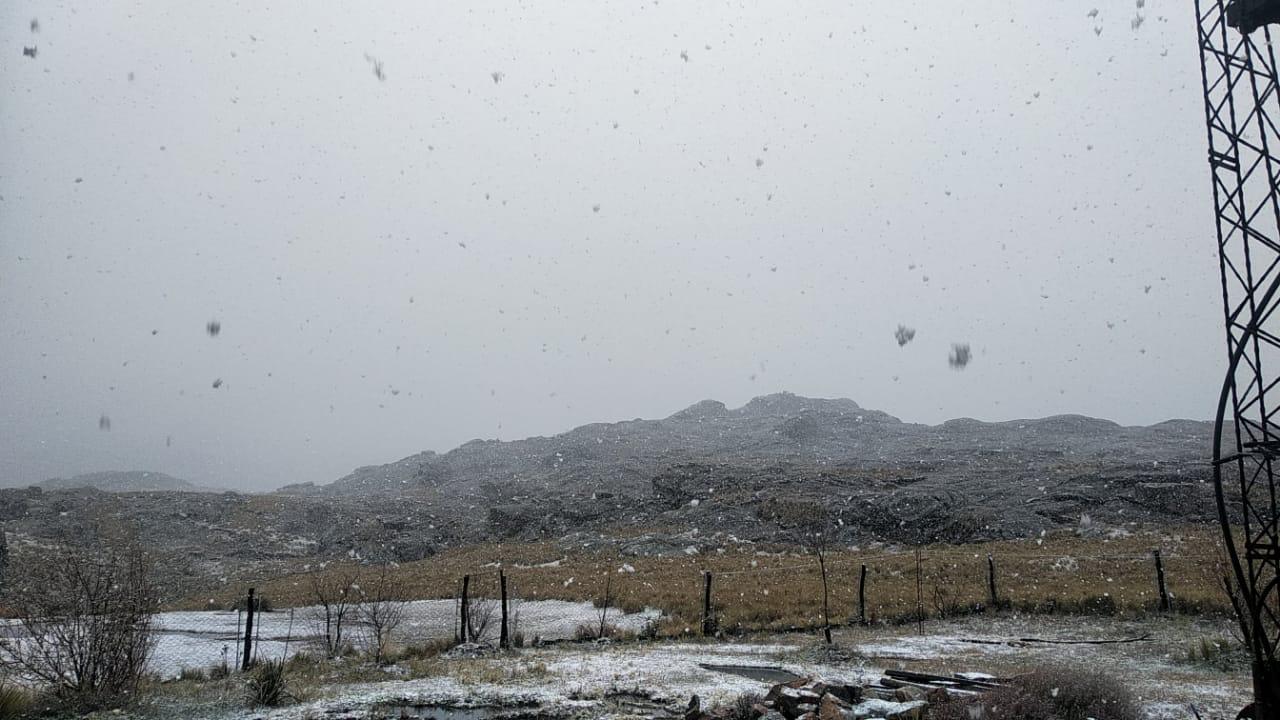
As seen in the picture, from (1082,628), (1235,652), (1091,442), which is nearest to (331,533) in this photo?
(1082,628)

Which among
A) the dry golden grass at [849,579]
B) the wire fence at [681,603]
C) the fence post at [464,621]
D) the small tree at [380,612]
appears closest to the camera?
the small tree at [380,612]

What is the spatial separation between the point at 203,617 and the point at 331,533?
28871 millimetres

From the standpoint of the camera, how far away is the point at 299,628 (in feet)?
71.9

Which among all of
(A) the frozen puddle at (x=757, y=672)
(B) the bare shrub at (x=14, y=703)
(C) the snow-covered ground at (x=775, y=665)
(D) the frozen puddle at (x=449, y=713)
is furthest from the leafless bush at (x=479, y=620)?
(B) the bare shrub at (x=14, y=703)

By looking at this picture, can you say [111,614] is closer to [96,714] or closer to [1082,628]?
[96,714]

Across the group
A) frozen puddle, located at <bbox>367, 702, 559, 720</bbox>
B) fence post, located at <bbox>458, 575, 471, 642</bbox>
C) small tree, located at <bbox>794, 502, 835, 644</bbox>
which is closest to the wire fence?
fence post, located at <bbox>458, 575, 471, 642</bbox>

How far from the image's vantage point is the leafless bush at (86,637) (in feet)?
37.0

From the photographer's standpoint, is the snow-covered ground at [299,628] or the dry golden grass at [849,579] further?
the dry golden grass at [849,579]

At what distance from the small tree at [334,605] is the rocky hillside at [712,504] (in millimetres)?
9959

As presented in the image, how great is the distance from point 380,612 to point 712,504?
35.5 meters

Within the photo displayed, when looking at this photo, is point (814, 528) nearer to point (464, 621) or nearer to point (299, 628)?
point (299, 628)

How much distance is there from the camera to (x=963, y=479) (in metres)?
56.8

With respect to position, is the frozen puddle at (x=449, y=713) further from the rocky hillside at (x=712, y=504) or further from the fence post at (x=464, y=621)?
the rocky hillside at (x=712, y=504)

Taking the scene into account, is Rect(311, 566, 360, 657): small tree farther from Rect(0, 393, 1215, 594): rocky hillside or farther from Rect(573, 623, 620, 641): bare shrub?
Rect(0, 393, 1215, 594): rocky hillside
